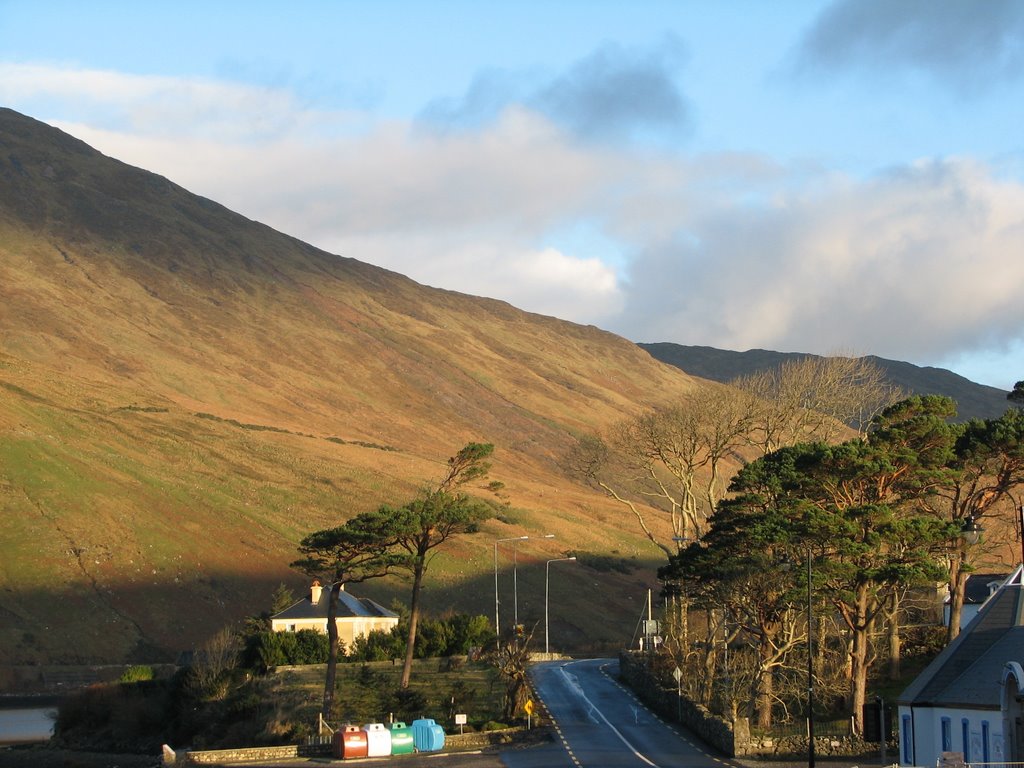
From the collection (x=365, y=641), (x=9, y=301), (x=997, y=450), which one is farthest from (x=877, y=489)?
(x=9, y=301)

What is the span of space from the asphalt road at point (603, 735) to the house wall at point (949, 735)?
6177mm

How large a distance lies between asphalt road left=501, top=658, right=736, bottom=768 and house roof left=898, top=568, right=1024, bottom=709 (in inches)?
297

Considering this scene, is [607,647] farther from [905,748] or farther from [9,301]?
[9,301]

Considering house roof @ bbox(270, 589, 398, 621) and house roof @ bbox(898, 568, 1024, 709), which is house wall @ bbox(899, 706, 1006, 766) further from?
house roof @ bbox(270, 589, 398, 621)

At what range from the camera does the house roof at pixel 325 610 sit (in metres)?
88.2

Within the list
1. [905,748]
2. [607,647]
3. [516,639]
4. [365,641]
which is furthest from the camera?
[607,647]

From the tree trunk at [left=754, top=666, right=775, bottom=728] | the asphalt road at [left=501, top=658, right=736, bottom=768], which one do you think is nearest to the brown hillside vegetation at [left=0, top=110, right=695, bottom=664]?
the asphalt road at [left=501, top=658, right=736, bottom=768]

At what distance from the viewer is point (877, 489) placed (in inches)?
1927

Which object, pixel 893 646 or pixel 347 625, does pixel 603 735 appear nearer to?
pixel 893 646

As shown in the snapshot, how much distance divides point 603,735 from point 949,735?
16236 millimetres

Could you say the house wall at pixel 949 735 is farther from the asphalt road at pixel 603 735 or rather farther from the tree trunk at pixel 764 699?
the tree trunk at pixel 764 699

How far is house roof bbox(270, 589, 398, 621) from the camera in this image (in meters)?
88.2

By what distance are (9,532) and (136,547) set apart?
1085 cm

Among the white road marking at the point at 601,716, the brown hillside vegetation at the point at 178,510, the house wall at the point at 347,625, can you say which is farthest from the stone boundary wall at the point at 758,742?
the brown hillside vegetation at the point at 178,510
